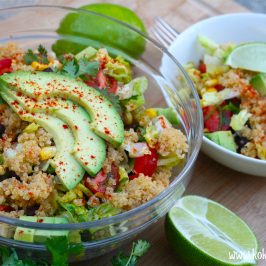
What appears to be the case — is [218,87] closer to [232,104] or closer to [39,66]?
[232,104]

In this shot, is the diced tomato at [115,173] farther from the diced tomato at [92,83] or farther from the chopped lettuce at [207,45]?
the chopped lettuce at [207,45]

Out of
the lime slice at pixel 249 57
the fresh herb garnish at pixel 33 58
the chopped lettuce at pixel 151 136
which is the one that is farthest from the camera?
the lime slice at pixel 249 57

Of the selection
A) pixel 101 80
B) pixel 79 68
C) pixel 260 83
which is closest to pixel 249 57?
pixel 260 83

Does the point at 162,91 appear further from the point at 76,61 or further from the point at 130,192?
the point at 130,192

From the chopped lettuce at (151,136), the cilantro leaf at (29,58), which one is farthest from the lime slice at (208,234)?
the cilantro leaf at (29,58)

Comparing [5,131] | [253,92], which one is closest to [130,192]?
[5,131]
